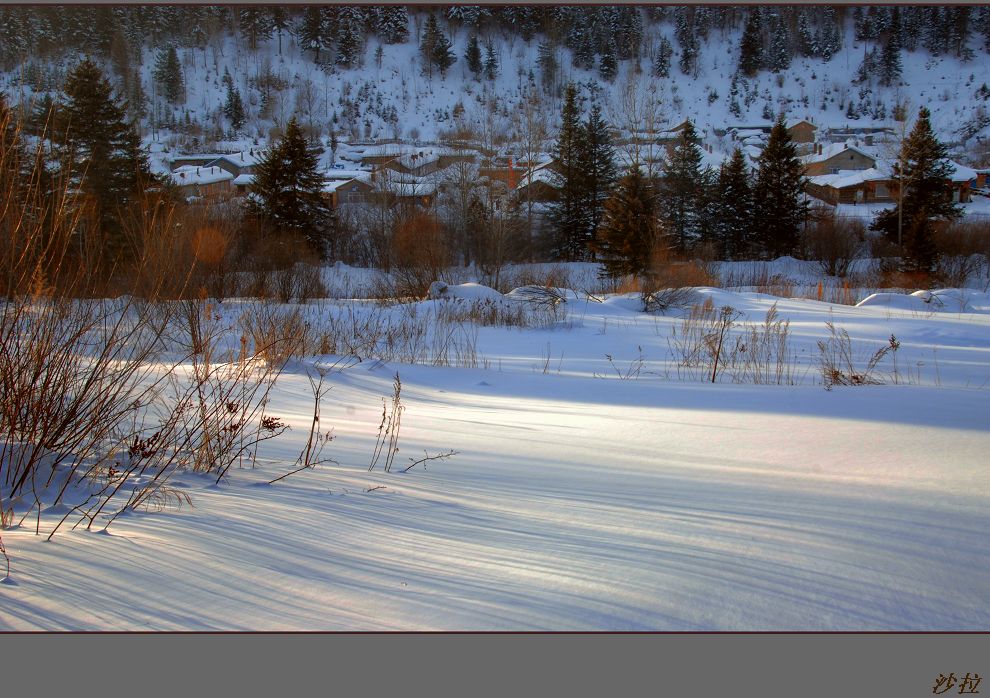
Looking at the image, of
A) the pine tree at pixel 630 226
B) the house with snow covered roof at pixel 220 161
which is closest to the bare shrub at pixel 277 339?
the pine tree at pixel 630 226

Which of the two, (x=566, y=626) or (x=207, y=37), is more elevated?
(x=207, y=37)

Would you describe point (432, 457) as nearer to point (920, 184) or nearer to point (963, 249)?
point (963, 249)

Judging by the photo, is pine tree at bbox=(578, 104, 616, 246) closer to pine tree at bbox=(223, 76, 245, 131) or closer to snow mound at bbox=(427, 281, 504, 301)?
snow mound at bbox=(427, 281, 504, 301)

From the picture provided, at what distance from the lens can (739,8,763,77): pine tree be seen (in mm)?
11984

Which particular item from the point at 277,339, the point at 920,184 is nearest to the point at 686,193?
the point at 920,184

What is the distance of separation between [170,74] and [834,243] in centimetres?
3019

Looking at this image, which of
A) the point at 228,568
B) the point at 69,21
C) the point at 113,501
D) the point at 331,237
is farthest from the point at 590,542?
the point at 331,237

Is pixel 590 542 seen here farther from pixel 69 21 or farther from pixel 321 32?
pixel 321 32

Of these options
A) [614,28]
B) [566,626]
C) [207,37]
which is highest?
[207,37]

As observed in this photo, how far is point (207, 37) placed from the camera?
1786 centimetres

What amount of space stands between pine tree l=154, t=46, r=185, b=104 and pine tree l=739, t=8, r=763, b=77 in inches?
688

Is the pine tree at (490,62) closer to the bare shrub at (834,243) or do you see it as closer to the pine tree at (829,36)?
the pine tree at (829,36)

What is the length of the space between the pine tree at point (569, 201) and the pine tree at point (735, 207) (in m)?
7.30

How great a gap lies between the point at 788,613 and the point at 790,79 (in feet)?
76.5
